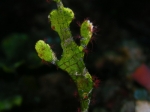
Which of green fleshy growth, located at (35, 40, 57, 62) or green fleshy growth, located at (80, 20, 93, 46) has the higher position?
green fleshy growth, located at (80, 20, 93, 46)

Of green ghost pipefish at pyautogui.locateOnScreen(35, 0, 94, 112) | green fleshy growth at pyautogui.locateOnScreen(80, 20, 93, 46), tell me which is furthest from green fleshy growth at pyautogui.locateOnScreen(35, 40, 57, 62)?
green fleshy growth at pyautogui.locateOnScreen(80, 20, 93, 46)

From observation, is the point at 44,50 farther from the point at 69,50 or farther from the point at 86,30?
the point at 86,30

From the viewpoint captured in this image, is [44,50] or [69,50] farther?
[69,50]

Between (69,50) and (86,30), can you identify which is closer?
(86,30)

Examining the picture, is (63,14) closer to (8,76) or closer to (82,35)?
(82,35)

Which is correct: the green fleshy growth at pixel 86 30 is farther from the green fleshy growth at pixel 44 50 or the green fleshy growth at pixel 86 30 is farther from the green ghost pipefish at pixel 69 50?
the green fleshy growth at pixel 44 50

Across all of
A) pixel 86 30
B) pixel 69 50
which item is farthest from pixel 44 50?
pixel 86 30

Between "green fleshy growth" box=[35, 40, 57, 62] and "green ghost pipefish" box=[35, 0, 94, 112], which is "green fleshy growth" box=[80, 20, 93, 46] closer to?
"green ghost pipefish" box=[35, 0, 94, 112]

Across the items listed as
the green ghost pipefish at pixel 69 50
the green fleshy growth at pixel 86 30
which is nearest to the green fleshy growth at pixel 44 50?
the green ghost pipefish at pixel 69 50
